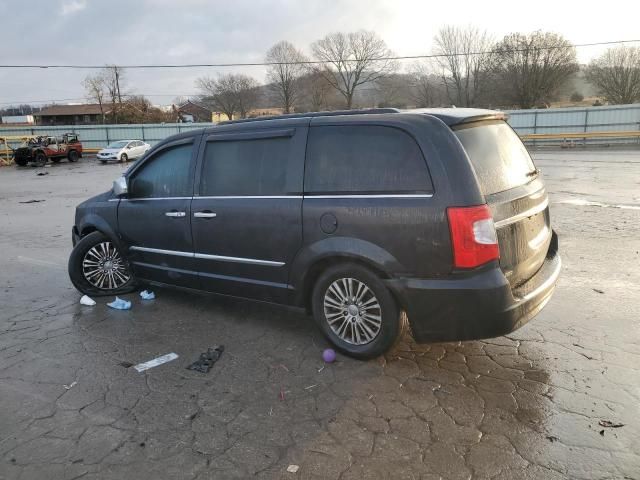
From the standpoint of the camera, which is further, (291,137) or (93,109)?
(93,109)

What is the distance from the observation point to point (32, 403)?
3445 millimetres

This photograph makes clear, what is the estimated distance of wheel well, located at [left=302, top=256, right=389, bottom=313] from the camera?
145 inches

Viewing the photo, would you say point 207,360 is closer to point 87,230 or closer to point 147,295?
point 147,295

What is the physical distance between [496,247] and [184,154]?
9.83 ft

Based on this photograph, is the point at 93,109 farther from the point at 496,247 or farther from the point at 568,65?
the point at 496,247

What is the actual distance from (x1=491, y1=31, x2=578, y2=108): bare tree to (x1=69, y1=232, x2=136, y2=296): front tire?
184 feet

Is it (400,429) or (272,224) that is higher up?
(272,224)

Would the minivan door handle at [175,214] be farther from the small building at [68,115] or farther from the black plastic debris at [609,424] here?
the small building at [68,115]

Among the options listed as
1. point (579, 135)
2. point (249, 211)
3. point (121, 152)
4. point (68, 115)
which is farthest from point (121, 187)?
point (68, 115)

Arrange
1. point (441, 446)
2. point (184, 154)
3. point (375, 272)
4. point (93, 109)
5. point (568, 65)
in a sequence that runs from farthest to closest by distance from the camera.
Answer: point (93, 109) → point (568, 65) → point (184, 154) → point (375, 272) → point (441, 446)

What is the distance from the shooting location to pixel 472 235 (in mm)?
3264

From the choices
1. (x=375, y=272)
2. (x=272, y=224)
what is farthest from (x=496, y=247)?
(x=272, y=224)

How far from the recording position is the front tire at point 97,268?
18.5ft

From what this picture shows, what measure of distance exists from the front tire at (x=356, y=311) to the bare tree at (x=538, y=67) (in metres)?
56.6
